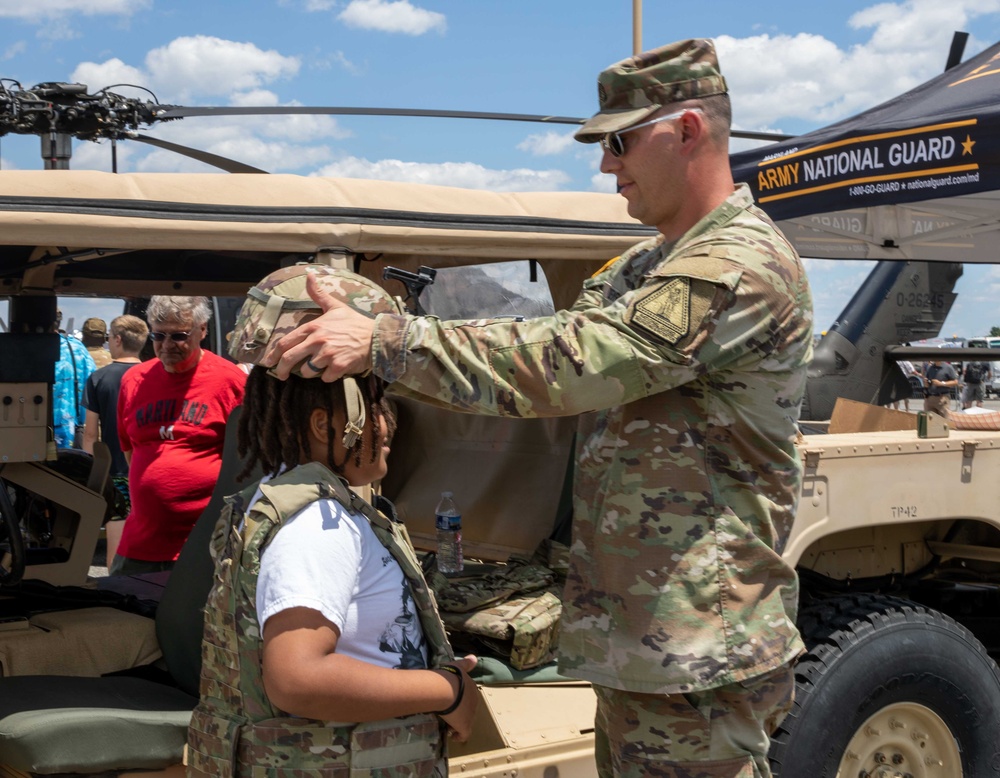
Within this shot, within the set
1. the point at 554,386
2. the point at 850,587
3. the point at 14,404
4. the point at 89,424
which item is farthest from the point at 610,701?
the point at 89,424

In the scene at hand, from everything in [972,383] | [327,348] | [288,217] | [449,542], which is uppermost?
[288,217]

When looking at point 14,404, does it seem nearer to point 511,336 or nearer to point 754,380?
point 511,336

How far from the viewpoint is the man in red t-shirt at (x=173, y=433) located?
405 cm

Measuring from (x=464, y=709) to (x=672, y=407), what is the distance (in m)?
0.62

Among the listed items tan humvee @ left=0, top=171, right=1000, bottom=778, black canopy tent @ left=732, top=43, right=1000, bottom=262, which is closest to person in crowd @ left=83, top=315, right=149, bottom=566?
tan humvee @ left=0, top=171, right=1000, bottom=778

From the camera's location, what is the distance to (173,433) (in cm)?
412

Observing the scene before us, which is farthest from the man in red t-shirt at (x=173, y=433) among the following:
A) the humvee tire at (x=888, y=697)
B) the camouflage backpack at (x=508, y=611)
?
the humvee tire at (x=888, y=697)

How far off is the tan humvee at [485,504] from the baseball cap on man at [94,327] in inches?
228

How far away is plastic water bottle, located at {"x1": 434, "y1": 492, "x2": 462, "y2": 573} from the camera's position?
10.9 feet

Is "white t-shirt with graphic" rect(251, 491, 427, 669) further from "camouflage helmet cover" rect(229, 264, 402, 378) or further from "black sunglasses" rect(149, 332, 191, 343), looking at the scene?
"black sunglasses" rect(149, 332, 191, 343)

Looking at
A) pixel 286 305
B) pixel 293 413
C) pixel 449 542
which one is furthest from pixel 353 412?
pixel 449 542

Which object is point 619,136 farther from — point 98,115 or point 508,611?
point 98,115

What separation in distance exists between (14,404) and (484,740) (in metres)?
1.69

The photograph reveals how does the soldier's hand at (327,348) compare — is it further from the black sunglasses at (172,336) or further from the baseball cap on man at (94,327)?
the baseball cap on man at (94,327)
